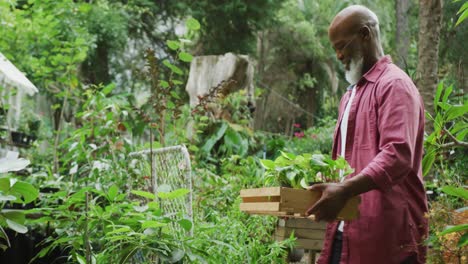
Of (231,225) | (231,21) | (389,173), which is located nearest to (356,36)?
(389,173)

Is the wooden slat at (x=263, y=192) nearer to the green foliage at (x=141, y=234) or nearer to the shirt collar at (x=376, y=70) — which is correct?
the shirt collar at (x=376, y=70)

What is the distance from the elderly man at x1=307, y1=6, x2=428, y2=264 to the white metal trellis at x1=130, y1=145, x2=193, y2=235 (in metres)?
1.65

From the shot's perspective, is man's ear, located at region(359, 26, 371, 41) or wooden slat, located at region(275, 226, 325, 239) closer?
man's ear, located at region(359, 26, 371, 41)

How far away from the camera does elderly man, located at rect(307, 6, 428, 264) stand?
201cm

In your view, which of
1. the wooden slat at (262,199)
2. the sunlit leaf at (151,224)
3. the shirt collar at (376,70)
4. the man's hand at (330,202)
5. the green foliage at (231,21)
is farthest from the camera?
the green foliage at (231,21)

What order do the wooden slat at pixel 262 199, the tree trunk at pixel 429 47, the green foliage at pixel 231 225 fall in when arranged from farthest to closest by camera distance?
the tree trunk at pixel 429 47 < the green foliage at pixel 231 225 < the wooden slat at pixel 262 199

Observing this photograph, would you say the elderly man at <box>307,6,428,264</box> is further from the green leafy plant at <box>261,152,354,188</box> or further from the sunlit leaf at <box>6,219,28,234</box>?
the sunlit leaf at <box>6,219,28,234</box>

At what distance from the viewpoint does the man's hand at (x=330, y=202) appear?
1.98 metres

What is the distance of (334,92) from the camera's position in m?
14.6

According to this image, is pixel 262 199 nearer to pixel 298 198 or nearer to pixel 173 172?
pixel 298 198

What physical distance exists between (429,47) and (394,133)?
4041mm

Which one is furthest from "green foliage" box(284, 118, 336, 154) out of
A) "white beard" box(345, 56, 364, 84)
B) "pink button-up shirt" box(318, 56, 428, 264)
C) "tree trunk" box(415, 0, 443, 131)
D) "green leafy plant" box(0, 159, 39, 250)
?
"pink button-up shirt" box(318, 56, 428, 264)

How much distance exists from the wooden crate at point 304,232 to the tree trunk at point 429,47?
208 cm

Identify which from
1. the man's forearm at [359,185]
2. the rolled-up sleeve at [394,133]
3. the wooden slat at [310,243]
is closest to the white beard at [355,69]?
the rolled-up sleeve at [394,133]
